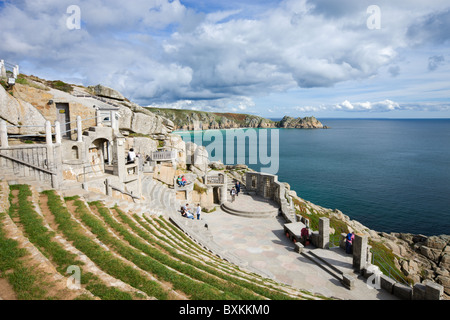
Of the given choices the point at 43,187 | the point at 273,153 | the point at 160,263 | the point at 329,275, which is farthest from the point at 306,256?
the point at 273,153

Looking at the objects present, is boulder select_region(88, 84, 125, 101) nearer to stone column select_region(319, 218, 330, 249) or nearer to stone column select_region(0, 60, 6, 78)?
stone column select_region(0, 60, 6, 78)

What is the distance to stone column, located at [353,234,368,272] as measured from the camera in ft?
41.3

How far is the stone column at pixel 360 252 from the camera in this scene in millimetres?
12586

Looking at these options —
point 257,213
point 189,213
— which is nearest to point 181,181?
point 189,213

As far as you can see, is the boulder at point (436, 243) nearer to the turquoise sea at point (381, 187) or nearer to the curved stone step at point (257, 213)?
the turquoise sea at point (381, 187)

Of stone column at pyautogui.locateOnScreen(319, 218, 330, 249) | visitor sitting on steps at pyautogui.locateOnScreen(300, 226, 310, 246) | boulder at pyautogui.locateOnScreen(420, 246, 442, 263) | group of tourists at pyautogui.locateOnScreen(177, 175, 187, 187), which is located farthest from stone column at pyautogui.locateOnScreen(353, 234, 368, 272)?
boulder at pyautogui.locateOnScreen(420, 246, 442, 263)

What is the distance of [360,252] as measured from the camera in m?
12.6

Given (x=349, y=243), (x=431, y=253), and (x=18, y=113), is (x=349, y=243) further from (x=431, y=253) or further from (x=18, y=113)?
(x=18, y=113)

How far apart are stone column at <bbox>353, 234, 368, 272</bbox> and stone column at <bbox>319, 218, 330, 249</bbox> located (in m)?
2.13

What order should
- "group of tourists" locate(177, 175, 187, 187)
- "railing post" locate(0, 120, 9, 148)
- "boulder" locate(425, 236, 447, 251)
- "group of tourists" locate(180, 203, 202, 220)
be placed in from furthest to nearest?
"boulder" locate(425, 236, 447, 251) → "group of tourists" locate(177, 175, 187, 187) → "group of tourists" locate(180, 203, 202, 220) → "railing post" locate(0, 120, 9, 148)

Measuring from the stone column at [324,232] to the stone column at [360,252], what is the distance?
2.13m

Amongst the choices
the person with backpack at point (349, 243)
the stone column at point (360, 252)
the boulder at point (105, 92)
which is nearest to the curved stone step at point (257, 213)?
the person with backpack at point (349, 243)
